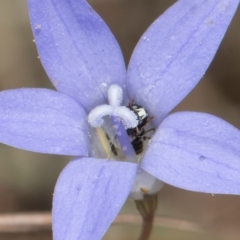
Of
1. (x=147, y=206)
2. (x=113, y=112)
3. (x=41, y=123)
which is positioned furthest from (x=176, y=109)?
(x=41, y=123)

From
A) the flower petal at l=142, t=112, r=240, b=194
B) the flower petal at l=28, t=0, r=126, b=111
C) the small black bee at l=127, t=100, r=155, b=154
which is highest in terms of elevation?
the flower petal at l=28, t=0, r=126, b=111

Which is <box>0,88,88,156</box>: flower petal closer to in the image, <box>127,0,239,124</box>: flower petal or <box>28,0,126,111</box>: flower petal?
<box>28,0,126,111</box>: flower petal

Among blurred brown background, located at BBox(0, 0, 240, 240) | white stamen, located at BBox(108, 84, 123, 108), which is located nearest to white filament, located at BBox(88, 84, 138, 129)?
white stamen, located at BBox(108, 84, 123, 108)

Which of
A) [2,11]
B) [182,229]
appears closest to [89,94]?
[182,229]

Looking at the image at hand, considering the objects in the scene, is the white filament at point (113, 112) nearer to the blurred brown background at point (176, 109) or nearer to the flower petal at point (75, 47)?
the flower petal at point (75, 47)

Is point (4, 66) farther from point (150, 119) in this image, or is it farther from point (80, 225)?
point (80, 225)

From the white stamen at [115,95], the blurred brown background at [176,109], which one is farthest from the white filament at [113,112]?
the blurred brown background at [176,109]
